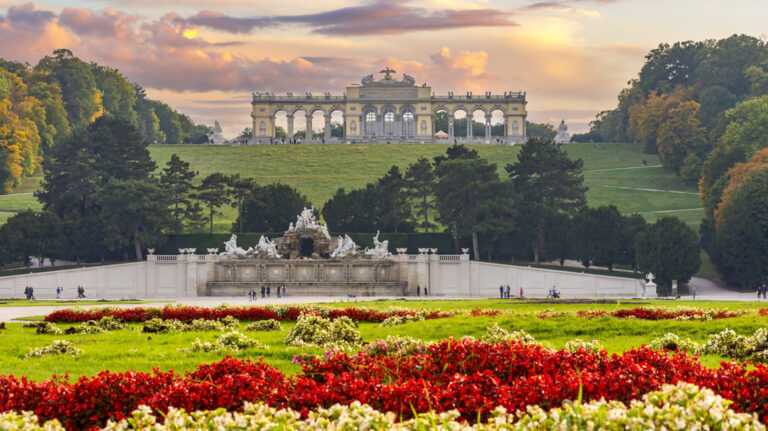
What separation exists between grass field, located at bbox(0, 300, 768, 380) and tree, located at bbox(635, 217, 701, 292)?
1300 inches

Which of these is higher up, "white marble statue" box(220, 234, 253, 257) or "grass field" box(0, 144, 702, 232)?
"grass field" box(0, 144, 702, 232)

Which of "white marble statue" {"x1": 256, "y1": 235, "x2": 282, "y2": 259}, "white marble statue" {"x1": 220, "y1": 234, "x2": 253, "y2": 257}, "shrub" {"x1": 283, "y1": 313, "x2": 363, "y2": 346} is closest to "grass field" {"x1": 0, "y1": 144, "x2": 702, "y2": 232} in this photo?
"white marble statue" {"x1": 220, "y1": 234, "x2": 253, "y2": 257}

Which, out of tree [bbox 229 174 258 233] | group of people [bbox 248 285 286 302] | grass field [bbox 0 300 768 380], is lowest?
group of people [bbox 248 285 286 302]

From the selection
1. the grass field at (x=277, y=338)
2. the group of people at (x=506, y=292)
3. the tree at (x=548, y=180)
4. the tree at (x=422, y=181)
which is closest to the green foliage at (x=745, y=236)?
the tree at (x=548, y=180)

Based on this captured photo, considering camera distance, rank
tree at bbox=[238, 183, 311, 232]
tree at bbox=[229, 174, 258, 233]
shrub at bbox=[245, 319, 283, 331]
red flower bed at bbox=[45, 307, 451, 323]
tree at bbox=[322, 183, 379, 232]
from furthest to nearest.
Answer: tree at bbox=[238, 183, 311, 232] < tree at bbox=[229, 174, 258, 233] < tree at bbox=[322, 183, 379, 232] < red flower bed at bbox=[45, 307, 451, 323] < shrub at bbox=[245, 319, 283, 331]

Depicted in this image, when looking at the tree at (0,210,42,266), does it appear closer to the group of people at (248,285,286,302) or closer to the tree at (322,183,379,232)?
the group of people at (248,285,286,302)

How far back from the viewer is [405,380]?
12719 millimetres

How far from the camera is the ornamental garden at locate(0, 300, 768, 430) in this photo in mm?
9195

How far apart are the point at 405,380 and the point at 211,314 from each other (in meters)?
17.0

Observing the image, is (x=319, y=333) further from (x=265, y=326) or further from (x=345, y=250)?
(x=345, y=250)

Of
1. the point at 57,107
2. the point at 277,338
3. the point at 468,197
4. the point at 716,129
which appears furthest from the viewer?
the point at 57,107

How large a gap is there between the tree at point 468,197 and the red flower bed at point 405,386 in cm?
5003

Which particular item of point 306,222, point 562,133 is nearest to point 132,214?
point 306,222

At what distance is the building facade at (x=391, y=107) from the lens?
127 m
